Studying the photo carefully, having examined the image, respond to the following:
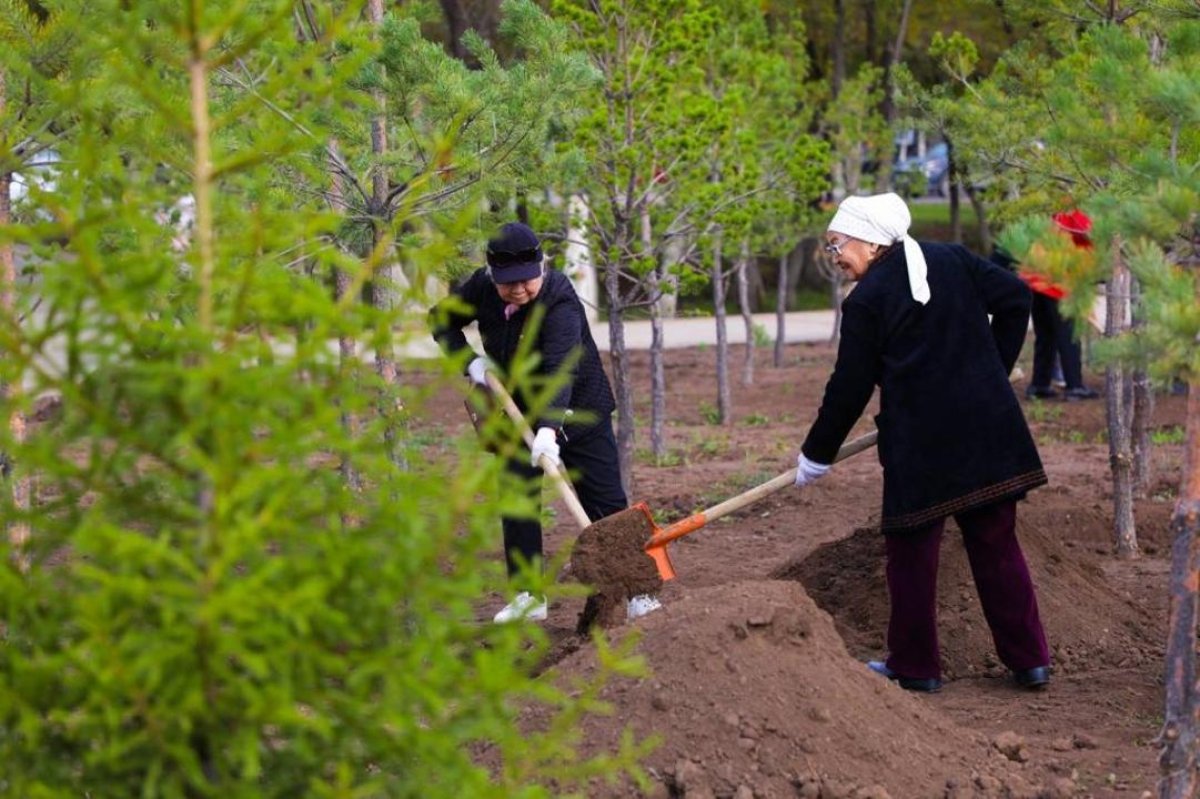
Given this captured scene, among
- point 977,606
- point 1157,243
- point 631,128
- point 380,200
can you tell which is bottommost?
point 977,606

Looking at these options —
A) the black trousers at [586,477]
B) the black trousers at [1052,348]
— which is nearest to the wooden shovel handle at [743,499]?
the black trousers at [586,477]

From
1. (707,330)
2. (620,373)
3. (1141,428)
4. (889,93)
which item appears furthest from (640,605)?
(889,93)

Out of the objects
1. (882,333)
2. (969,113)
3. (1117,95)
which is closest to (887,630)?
(882,333)

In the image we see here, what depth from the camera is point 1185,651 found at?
3.84 metres

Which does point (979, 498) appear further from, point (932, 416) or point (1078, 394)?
point (1078, 394)

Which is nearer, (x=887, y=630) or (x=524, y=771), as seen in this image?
(x=524, y=771)

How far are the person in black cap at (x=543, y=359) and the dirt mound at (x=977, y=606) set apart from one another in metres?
0.82

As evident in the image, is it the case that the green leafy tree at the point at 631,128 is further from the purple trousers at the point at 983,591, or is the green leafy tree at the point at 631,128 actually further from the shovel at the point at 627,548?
the purple trousers at the point at 983,591

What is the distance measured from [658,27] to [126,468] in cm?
656

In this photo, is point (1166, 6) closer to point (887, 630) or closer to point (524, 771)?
point (887, 630)

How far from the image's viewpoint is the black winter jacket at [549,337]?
609cm

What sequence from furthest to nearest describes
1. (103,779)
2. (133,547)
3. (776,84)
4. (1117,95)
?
(776,84) < (1117,95) < (103,779) < (133,547)

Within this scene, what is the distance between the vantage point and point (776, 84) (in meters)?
12.3

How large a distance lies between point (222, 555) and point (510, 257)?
3.70m
